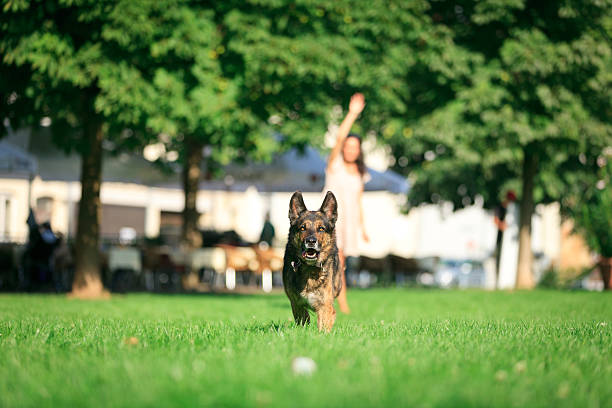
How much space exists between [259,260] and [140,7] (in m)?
9.45

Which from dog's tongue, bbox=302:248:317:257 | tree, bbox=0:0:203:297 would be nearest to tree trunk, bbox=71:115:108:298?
tree, bbox=0:0:203:297

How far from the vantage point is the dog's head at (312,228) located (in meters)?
5.89

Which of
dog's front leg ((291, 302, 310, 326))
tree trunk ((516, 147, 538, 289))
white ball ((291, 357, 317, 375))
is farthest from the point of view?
tree trunk ((516, 147, 538, 289))

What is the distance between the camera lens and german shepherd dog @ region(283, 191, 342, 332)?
5973mm

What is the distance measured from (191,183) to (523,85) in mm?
8492

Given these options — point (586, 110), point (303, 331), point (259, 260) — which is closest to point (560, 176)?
point (586, 110)

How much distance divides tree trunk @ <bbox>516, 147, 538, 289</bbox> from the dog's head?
15.0 metres

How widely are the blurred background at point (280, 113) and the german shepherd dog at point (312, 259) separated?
20.6ft

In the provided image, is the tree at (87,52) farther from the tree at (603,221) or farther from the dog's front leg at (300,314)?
the tree at (603,221)

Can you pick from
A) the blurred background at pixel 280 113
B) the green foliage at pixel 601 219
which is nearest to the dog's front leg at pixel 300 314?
the blurred background at pixel 280 113

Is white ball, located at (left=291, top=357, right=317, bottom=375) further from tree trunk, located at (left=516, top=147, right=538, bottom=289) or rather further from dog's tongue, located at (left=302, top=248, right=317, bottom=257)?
tree trunk, located at (left=516, top=147, right=538, bottom=289)

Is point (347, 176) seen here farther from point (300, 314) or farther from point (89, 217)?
point (89, 217)

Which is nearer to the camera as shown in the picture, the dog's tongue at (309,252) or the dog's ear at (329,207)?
the dog's tongue at (309,252)

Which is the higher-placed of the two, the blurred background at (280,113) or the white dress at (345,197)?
the blurred background at (280,113)
